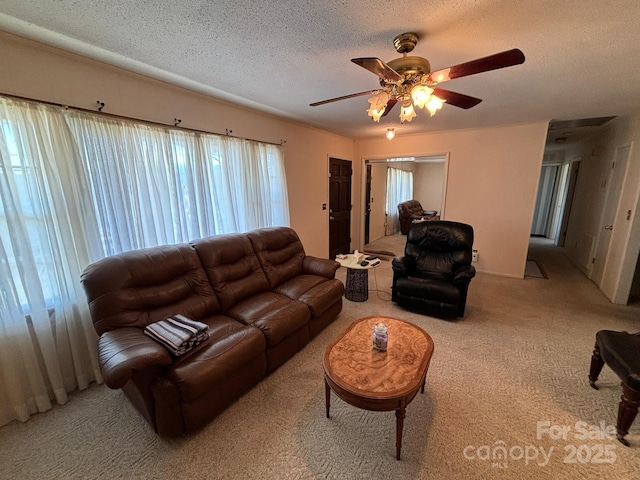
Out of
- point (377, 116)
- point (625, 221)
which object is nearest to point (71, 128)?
point (377, 116)

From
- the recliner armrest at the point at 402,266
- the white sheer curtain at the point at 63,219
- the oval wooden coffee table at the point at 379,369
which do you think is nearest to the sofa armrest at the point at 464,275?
the recliner armrest at the point at 402,266

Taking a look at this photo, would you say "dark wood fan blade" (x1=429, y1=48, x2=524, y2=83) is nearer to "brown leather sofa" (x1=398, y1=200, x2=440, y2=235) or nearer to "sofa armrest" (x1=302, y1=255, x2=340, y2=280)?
"sofa armrest" (x1=302, y1=255, x2=340, y2=280)

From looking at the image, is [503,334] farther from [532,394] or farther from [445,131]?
[445,131]

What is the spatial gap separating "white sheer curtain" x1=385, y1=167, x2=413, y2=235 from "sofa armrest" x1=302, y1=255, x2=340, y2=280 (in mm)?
4969

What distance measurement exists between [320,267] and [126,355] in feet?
6.48

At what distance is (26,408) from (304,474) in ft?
6.39

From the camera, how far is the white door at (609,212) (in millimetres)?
3546

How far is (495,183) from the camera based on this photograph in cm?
415

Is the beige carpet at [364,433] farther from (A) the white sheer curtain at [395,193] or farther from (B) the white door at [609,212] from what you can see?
(A) the white sheer curtain at [395,193]

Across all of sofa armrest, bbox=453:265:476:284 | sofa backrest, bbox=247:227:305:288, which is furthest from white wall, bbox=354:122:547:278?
sofa backrest, bbox=247:227:305:288

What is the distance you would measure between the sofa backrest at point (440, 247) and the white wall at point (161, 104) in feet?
5.98

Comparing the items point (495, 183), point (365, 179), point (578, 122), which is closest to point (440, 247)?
point (495, 183)

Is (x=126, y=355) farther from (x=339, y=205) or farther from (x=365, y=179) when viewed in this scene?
(x=365, y=179)

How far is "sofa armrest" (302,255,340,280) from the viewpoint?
2975 millimetres
